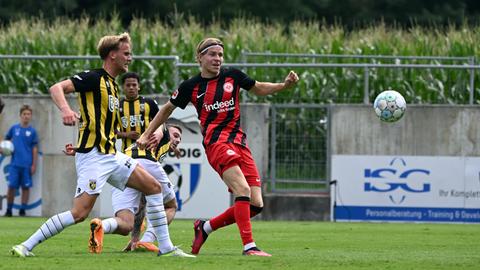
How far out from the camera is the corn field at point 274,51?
2572 centimetres

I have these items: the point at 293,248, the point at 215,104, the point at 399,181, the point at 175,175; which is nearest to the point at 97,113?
the point at 215,104

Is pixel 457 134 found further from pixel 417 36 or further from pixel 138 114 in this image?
pixel 138 114

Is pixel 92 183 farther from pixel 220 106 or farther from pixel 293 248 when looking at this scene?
pixel 293 248

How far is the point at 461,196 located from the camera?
72.5 feet

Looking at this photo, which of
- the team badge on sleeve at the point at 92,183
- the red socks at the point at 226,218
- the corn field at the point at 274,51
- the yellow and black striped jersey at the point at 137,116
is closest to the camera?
the team badge on sleeve at the point at 92,183

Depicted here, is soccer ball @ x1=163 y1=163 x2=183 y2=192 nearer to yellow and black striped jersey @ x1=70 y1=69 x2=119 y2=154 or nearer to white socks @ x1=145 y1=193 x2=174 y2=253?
white socks @ x1=145 y1=193 x2=174 y2=253

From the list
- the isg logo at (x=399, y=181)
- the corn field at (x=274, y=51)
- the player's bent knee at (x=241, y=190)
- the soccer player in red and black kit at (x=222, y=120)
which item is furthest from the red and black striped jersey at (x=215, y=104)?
the corn field at (x=274, y=51)

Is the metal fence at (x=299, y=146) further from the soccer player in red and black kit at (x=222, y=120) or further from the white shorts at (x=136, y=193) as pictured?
→ the soccer player in red and black kit at (x=222, y=120)

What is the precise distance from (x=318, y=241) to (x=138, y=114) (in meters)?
3.21

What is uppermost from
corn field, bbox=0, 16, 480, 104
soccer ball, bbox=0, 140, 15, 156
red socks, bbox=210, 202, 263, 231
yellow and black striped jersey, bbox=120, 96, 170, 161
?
corn field, bbox=0, 16, 480, 104

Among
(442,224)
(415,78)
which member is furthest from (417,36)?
(442,224)

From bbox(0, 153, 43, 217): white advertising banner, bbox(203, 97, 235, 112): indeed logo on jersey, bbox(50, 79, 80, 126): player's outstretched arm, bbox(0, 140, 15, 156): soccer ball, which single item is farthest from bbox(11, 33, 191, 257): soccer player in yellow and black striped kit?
bbox(0, 153, 43, 217): white advertising banner

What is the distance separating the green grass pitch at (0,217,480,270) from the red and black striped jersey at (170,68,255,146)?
1.22m

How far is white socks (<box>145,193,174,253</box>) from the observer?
11398 millimetres
